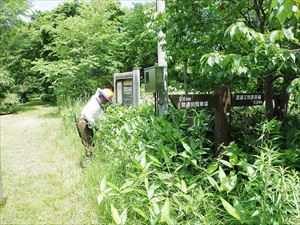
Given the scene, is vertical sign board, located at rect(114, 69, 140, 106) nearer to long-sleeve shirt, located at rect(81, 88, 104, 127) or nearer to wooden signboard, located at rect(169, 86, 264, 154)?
long-sleeve shirt, located at rect(81, 88, 104, 127)

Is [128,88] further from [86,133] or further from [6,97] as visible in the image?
[6,97]

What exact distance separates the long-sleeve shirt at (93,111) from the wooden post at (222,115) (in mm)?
2807

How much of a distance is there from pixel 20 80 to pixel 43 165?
1792 cm

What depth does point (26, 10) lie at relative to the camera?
61.0 feet

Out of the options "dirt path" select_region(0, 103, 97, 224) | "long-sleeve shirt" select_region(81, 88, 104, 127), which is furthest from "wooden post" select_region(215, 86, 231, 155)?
"long-sleeve shirt" select_region(81, 88, 104, 127)

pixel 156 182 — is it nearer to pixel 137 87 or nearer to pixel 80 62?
pixel 137 87

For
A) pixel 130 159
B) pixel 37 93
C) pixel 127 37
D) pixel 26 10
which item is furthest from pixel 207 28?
pixel 37 93

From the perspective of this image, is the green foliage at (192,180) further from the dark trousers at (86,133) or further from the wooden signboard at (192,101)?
the dark trousers at (86,133)

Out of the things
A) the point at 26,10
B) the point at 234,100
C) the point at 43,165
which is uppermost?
the point at 26,10

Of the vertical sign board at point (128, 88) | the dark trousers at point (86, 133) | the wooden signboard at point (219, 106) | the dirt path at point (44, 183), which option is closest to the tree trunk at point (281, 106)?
the wooden signboard at point (219, 106)

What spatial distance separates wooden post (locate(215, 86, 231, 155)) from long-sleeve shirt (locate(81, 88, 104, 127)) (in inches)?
111

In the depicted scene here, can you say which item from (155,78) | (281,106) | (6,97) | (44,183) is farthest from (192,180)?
(6,97)

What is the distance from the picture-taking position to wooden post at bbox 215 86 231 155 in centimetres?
315

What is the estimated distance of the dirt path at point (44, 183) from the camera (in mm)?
3553
